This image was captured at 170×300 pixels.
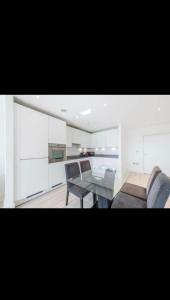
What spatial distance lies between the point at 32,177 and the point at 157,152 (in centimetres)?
405

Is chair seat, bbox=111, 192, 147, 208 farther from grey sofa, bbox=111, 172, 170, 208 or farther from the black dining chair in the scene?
the black dining chair

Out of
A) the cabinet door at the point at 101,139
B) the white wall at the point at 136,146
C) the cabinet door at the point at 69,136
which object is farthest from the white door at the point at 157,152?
the cabinet door at the point at 69,136

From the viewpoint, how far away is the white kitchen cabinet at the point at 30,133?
201 centimetres

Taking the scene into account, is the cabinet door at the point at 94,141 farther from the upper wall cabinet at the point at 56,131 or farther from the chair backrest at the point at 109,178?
the chair backrest at the point at 109,178

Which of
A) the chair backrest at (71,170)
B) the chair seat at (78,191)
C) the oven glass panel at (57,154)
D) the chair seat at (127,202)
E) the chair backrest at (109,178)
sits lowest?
the chair seat at (78,191)

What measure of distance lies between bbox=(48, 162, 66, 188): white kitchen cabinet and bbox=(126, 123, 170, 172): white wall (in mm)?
2857

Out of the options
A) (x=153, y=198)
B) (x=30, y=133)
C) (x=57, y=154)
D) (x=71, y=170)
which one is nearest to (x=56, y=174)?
(x=57, y=154)

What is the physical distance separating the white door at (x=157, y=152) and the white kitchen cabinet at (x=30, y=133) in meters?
3.60

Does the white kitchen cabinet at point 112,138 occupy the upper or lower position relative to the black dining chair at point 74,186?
upper

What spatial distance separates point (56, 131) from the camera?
2.87 m

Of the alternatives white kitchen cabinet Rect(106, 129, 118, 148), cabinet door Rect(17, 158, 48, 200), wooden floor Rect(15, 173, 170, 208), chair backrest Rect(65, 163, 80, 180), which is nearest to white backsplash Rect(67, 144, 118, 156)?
white kitchen cabinet Rect(106, 129, 118, 148)

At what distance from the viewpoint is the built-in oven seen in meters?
2.68
